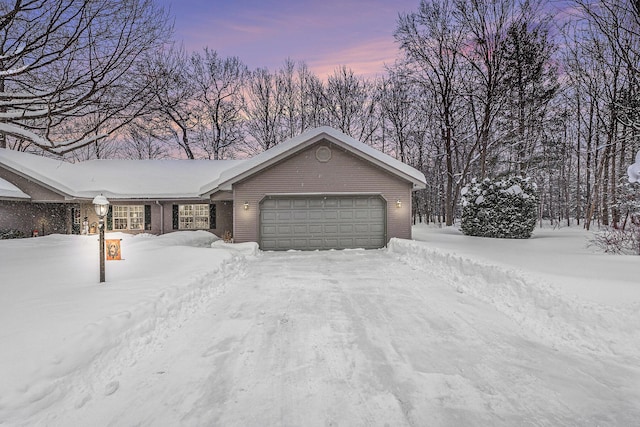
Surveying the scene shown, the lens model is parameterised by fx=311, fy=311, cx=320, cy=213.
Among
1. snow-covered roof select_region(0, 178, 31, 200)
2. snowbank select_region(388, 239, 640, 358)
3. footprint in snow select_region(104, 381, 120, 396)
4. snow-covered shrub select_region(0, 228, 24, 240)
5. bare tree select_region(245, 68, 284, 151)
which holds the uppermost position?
bare tree select_region(245, 68, 284, 151)

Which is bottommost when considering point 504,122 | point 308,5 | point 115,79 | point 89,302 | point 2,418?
point 2,418

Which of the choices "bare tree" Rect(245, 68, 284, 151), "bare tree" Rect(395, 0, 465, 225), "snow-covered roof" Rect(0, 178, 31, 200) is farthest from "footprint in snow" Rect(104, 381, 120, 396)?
"bare tree" Rect(245, 68, 284, 151)

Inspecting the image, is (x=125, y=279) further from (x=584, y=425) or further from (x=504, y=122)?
(x=504, y=122)

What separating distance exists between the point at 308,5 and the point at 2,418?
15182mm

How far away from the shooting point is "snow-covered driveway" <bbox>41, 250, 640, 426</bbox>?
273 cm

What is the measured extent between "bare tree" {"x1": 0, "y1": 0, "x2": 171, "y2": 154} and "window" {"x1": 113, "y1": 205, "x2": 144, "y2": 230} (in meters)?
10.9

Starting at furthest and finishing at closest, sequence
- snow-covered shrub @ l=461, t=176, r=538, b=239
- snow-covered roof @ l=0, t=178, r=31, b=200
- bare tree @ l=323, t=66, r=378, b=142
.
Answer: bare tree @ l=323, t=66, r=378, b=142
snow-covered roof @ l=0, t=178, r=31, b=200
snow-covered shrub @ l=461, t=176, r=538, b=239

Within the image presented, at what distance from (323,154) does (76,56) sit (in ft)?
30.0

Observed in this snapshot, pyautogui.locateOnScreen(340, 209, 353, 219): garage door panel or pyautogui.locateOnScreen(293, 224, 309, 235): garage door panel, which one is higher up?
Answer: pyautogui.locateOnScreen(340, 209, 353, 219): garage door panel

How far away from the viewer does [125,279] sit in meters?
6.34

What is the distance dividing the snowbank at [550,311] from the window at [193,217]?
14202 mm

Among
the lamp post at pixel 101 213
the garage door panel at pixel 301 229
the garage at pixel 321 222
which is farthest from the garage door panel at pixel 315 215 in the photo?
the lamp post at pixel 101 213

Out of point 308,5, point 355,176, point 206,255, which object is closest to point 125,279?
point 206,255

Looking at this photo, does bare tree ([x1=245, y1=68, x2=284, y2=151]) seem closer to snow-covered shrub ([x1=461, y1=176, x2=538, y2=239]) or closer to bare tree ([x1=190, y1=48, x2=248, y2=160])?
bare tree ([x1=190, y1=48, x2=248, y2=160])
